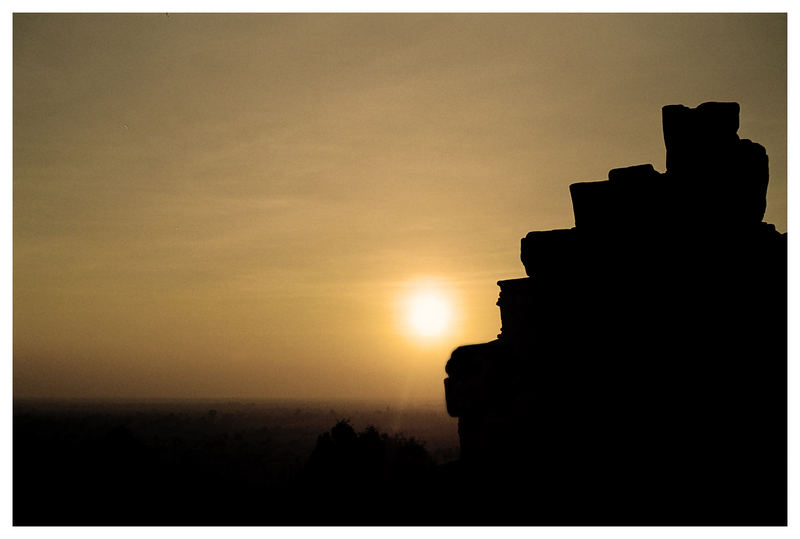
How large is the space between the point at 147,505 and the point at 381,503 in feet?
44.0

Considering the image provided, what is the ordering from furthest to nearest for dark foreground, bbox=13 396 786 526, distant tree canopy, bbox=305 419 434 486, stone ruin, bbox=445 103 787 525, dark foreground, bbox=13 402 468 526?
1. distant tree canopy, bbox=305 419 434 486
2. dark foreground, bbox=13 402 468 526
3. dark foreground, bbox=13 396 786 526
4. stone ruin, bbox=445 103 787 525

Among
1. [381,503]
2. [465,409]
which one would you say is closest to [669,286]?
[465,409]

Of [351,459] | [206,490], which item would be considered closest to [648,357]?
[351,459]

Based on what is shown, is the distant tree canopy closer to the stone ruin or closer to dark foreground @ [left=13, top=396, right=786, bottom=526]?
dark foreground @ [left=13, top=396, right=786, bottom=526]

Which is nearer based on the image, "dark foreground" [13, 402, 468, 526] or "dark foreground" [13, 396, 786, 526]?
"dark foreground" [13, 396, 786, 526]

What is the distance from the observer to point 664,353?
25.0m

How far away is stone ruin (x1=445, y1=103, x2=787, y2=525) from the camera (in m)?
22.3

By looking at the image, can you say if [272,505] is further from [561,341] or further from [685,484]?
[685,484]

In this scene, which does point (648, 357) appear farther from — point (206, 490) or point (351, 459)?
point (206, 490)

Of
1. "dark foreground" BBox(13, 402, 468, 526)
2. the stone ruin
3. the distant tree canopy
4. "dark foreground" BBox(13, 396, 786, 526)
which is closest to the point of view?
the stone ruin

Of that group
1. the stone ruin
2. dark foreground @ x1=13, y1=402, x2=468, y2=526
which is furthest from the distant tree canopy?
the stone ruin

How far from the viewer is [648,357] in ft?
82.7

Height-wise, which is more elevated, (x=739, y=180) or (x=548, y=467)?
(x=739, y=180)
